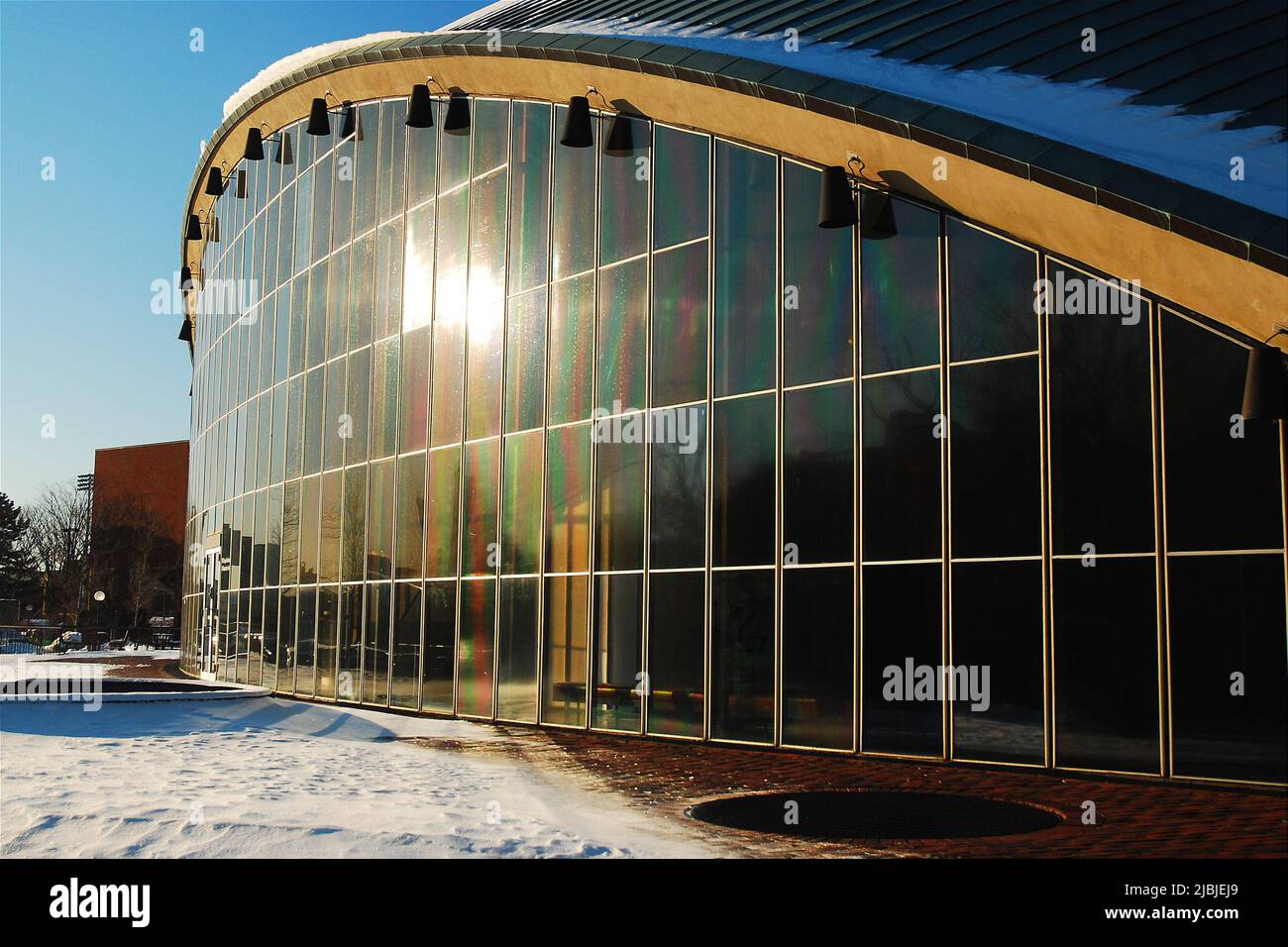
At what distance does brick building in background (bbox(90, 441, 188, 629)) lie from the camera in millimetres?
82312

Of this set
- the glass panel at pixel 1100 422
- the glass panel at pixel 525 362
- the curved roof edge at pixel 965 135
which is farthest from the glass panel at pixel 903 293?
the glass panel at pixel 525 362

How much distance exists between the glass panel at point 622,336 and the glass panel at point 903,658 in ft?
18.3

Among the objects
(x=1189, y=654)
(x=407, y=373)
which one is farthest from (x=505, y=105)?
(x=1189, y=654)

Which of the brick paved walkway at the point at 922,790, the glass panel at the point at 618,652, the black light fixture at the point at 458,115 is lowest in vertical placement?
the brick paved walkway at the point at 922,790

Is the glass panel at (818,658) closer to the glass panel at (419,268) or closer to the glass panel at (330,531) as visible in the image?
the glass panel at (419,268)

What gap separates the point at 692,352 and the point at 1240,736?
9246 millimetres

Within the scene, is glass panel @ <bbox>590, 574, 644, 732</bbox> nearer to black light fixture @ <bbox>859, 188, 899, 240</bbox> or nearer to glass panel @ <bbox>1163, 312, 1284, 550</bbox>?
black light fixture @ <bbox>859, 188, 899, 240</bbox>

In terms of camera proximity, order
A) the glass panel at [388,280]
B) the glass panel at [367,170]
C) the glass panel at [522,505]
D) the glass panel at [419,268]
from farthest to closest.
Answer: the glass panel at [367,170] → the glass panel at [388,280] → the glass panel at [419,268] → the glass panel at [522,505]

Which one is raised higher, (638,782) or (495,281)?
(495,281)

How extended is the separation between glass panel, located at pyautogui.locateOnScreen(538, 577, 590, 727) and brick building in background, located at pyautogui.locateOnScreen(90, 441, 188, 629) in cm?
6379

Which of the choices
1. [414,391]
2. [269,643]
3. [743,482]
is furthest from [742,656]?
[269,643]

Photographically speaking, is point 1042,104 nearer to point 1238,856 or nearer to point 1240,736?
point 1240,736

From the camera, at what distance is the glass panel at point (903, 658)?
15.0 meters
